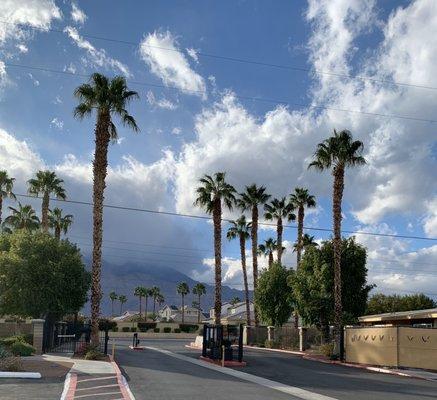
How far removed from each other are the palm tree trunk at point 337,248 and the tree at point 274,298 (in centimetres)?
1640

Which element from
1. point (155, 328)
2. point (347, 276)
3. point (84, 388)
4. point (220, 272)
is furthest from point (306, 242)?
point (84, 388)

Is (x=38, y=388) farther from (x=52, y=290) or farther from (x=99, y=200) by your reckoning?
(x=52, y=290)

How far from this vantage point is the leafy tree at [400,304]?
7269cm

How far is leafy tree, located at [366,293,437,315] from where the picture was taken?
72.7 meters

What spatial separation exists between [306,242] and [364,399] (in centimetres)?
5091

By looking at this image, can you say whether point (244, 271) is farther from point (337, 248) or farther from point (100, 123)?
point (100, 123)

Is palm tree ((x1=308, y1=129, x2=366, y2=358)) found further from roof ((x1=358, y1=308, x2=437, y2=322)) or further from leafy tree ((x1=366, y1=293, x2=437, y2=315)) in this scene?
leafy tree ((x1=366, y1=293, x2=437, y2=315))

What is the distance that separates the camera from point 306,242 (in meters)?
68.2

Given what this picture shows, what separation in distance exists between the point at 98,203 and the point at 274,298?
2794 cm

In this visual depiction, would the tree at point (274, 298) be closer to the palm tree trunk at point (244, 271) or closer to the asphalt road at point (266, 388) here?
the palm tree trunk at point (244, 271)

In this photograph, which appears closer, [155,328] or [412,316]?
[412,316]

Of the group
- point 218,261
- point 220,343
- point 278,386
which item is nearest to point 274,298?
point 218,261

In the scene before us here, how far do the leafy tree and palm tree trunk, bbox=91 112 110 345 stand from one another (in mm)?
50592

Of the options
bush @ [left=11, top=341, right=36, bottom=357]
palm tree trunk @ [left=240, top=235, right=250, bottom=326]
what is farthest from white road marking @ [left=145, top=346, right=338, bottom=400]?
palm tree trunk @ [left=240, top=235, right=250, bottom=326]
